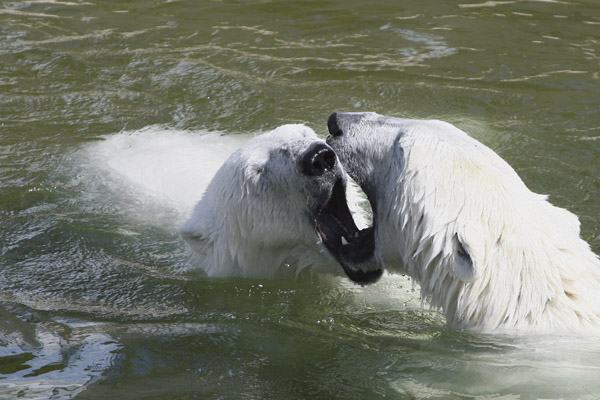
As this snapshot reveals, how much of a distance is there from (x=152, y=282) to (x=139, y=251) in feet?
1.45

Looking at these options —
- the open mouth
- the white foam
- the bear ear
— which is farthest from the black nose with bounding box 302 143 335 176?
the white foam

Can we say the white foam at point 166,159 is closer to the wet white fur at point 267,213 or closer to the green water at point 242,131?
the green water at point 242,131

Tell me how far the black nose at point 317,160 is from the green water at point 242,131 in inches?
29.2

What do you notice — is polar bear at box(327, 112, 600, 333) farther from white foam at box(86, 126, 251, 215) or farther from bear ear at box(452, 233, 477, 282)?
white foam at box(86, 126, 251, 215)

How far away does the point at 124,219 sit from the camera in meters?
5.43

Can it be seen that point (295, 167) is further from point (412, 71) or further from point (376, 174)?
point (412, 71)

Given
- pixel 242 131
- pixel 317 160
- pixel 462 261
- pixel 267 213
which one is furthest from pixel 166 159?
pixel 462 261

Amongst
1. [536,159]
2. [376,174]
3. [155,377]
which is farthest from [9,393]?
[536,159]

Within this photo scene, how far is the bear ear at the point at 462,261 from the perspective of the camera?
3279mm

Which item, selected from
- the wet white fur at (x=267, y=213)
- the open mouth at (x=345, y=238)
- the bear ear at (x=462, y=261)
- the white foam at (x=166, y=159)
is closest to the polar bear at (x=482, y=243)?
the bear ear at (x=462, y=261)

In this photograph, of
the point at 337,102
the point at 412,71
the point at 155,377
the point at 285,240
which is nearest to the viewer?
the point at 155,377

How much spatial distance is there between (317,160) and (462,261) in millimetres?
964

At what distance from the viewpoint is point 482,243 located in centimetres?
331

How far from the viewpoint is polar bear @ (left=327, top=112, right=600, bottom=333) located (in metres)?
3.34
